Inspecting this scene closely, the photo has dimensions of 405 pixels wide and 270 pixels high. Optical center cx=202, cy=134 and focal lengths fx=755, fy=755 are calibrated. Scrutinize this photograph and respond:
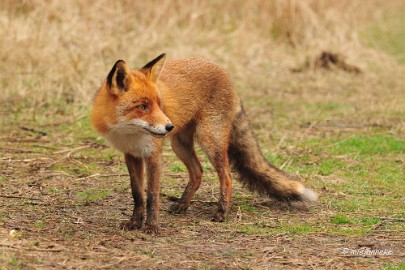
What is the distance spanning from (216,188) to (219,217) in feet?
3.73

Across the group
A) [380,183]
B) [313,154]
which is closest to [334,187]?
[380,183]

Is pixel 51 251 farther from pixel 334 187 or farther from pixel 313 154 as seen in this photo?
pixel 313 154

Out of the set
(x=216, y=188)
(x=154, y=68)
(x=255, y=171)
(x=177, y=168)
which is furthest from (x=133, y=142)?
(x=177, y=168)

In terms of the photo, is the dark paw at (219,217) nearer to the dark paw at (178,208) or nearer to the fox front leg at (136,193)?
the dark paw at (178,208)

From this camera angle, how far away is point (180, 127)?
6777 mm

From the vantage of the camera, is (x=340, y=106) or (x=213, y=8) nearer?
(x=340, y=106)

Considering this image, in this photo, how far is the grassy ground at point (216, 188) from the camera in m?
5.60

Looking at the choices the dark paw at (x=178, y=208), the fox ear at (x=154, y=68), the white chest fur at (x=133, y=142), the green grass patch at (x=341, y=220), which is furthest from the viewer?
the dark paw at (x=178, y=208)

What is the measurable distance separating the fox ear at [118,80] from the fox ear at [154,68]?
0.28m

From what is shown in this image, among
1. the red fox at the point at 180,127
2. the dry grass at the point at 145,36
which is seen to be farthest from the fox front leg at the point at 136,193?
the dry grass at the point at 145,36

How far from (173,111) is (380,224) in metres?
2.05

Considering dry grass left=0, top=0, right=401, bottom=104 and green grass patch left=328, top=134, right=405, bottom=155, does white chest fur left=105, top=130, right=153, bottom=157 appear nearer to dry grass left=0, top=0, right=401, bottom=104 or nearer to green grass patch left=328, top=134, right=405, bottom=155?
green grass patch left=328, top=134, right=405, bottom=155

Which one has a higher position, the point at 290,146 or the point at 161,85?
the point at 161,85

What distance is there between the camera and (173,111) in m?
6.60
